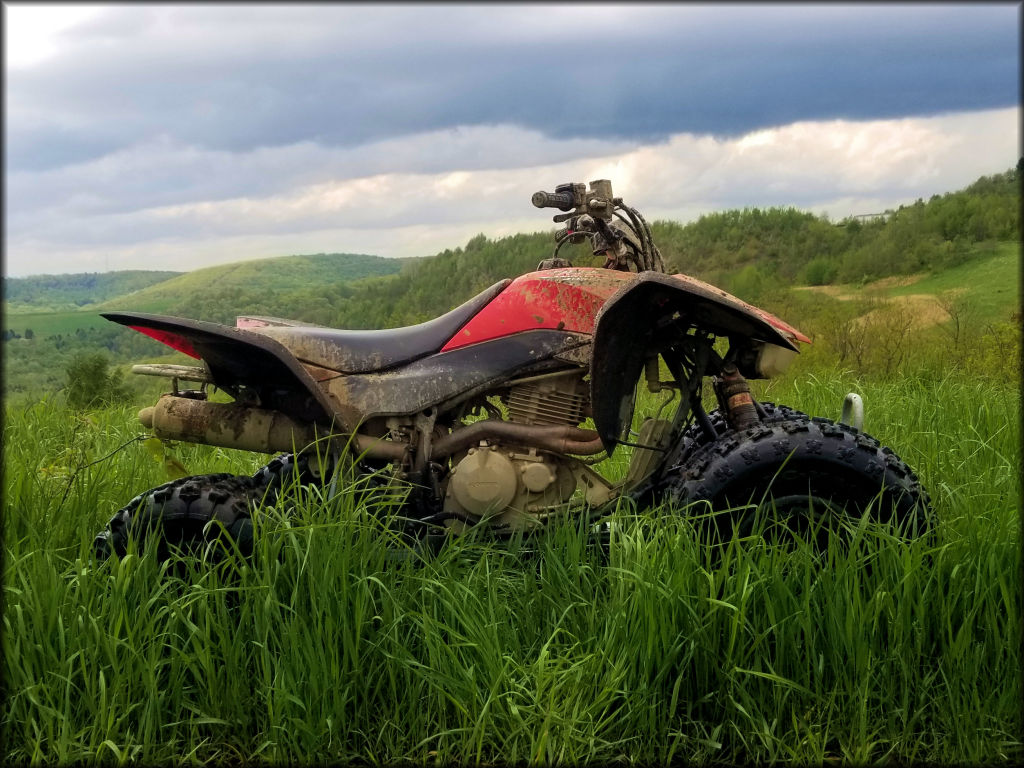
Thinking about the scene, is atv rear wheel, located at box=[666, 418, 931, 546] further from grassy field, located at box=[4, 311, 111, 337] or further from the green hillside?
grassy field, located at box=[4, 311, 111, 337]

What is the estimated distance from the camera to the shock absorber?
3.01m

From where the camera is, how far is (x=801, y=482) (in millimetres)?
2832

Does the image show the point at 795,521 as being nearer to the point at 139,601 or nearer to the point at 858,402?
the point at 858,402

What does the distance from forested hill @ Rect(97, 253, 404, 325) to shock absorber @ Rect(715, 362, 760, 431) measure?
3.85 m

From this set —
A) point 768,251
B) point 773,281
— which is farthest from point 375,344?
point 768,251

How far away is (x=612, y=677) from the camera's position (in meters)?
2.26

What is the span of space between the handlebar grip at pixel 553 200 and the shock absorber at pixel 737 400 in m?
0.79

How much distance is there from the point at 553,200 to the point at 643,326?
564mm

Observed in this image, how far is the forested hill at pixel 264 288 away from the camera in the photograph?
7504 millimetres

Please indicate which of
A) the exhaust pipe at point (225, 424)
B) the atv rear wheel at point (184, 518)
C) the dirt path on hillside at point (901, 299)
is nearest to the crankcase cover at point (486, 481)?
the exhaust pipe at point (225, 424)

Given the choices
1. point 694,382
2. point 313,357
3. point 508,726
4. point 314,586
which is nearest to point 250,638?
point 314,586

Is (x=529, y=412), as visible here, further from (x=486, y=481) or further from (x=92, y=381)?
(x=92, y=381)

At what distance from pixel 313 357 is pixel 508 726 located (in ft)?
4.78

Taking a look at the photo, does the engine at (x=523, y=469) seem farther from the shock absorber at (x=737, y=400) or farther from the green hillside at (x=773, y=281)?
the green hillside at (x=773, y=281)
